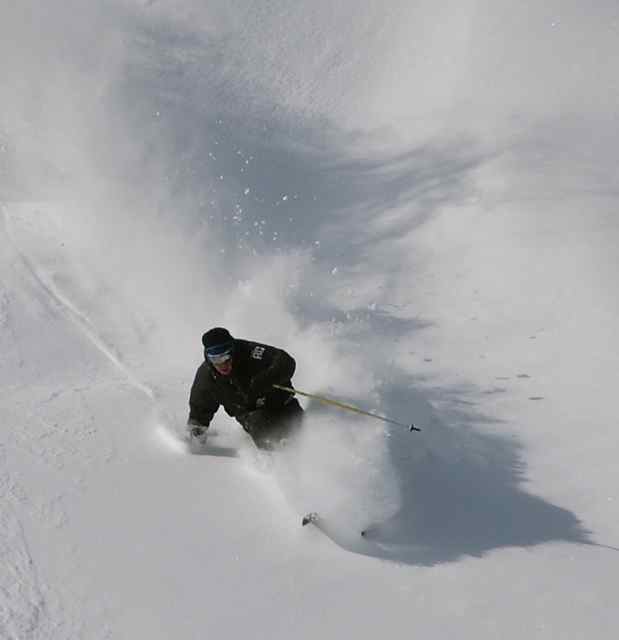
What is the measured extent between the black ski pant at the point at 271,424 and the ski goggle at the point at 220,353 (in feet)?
1.52

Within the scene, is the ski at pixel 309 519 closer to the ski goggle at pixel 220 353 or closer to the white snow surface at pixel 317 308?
the white snow surface at pixel 317 308

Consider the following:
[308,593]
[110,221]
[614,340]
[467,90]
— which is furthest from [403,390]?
[467,90]

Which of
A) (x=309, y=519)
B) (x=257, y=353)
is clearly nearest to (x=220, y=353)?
(x=257, y=353)

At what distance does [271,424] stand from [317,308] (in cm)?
328

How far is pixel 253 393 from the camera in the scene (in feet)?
16.6

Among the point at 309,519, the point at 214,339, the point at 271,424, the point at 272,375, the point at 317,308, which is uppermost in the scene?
the point at 317,308

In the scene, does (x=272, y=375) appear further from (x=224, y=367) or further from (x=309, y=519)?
(x=309, y=519)

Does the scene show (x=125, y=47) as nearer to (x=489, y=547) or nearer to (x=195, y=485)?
(x=195, y=485)

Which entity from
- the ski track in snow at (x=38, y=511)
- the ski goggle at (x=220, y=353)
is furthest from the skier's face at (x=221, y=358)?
the ski track in snow at (x=38, y=511)

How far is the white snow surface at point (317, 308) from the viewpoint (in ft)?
12.4

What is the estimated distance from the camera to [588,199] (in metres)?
8.99

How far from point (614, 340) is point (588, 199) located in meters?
2.82

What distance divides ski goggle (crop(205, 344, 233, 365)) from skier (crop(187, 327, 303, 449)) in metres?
0.07

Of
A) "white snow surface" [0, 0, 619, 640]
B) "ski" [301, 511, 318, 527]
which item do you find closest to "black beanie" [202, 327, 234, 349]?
"white snow surface" [0, 0, 619, 640]
